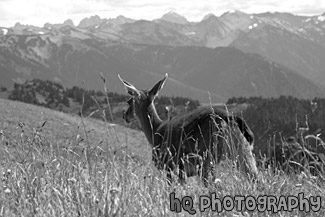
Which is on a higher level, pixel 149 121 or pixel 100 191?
pixel 100 191

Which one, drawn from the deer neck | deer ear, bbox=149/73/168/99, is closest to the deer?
deer ear, bbox=149/73/168/99

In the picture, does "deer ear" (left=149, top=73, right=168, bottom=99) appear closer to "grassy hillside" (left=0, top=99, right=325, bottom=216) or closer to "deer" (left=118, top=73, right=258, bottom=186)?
"deer" (left=118, top=73, right=258, bottom=186)

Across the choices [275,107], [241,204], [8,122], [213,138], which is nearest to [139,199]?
[241,204]

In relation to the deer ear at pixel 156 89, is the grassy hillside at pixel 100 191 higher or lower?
higher

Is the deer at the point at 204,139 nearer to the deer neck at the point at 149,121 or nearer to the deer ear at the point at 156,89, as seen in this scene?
the deer ear at the point at 156,89

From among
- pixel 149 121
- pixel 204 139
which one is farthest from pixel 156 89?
pixel 204 139

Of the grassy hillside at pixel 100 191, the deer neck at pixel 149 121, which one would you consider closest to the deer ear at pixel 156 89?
the deer neck at pixel 149 121

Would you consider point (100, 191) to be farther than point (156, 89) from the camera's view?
No

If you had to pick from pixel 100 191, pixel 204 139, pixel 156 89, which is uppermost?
pixel 100 191

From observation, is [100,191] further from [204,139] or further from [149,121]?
[149,121]

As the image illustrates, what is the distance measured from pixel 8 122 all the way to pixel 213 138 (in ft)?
96.7

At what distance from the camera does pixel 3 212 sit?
4.25 meters

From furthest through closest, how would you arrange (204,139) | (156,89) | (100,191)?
1. (156,89)
2. (204,139)
3. (100,191)

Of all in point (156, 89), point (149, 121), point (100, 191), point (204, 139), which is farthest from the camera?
point (149, 121)
